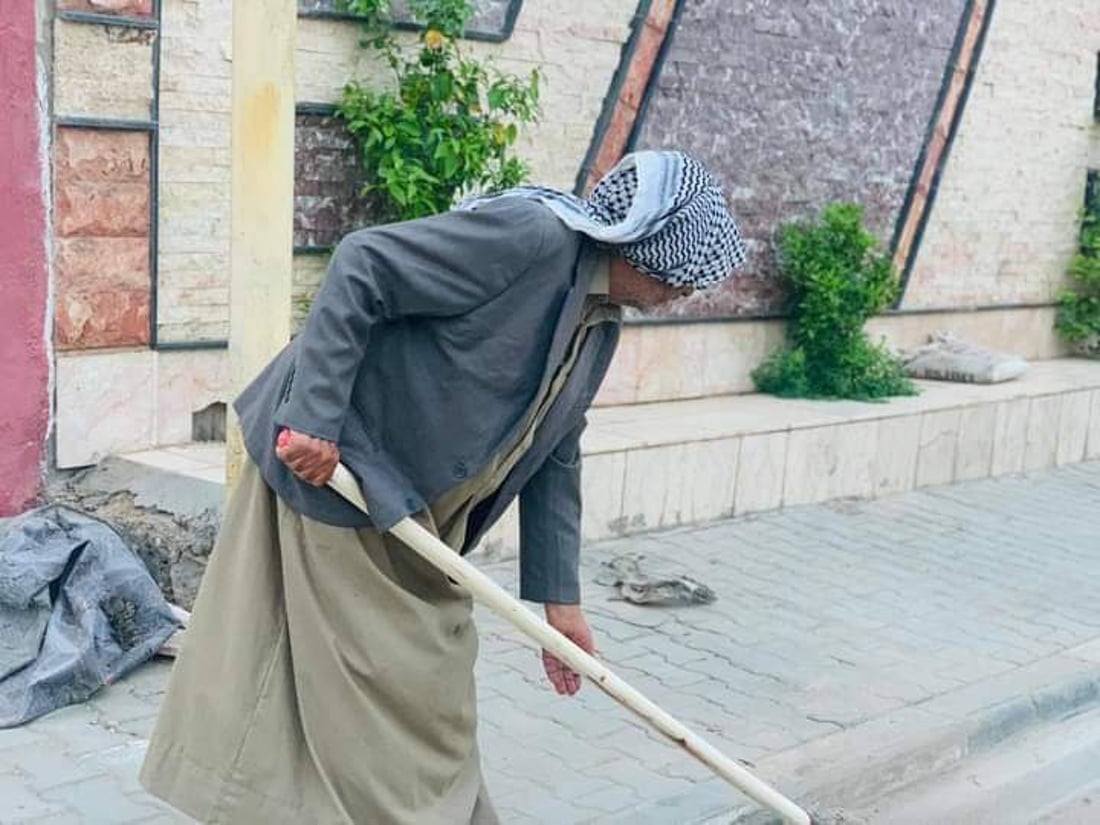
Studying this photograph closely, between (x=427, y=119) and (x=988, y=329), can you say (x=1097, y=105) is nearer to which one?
(x=988, y=329)

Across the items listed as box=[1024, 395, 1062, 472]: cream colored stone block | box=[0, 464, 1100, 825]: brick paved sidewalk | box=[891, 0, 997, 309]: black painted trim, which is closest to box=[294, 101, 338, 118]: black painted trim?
box=[0, 464, 1100, 825]: brick paved sidewalk

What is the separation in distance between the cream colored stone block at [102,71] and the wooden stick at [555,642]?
3078 millimetres

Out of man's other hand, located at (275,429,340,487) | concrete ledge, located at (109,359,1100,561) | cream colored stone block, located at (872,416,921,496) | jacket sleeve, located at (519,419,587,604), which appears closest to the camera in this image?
man's other hand, located at (275,429,340,487)

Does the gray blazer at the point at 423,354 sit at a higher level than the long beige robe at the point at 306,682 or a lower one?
higher

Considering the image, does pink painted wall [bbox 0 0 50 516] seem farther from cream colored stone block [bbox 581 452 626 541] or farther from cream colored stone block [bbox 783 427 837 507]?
cream colored stone block [bbox 783 427 837 507]

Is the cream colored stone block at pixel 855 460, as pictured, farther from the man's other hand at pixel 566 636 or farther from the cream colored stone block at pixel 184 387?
the man's other hand at pixel 566 636

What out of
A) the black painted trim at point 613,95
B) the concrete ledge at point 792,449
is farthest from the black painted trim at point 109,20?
the black painted trim at point 613,95

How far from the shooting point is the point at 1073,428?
962 cm

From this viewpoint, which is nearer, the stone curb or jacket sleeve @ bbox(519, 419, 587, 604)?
jacket sleeve @ bbox(519, 419, 587, 604)

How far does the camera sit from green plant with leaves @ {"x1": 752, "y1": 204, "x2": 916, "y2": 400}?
868 centimetres

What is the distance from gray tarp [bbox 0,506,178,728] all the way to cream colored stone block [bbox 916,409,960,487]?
4811mm

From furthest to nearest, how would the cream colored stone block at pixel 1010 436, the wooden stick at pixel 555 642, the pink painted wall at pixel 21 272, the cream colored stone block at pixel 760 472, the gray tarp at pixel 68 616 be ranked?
1. the cream colored stone block at pixel 1010 436
2. the cream colored stone block at pixel 760 472
3. the pink painted wall at pixel 21 272
4. the gray tarp at pixel 68 616
5. the wooden stick at pixel 555 642

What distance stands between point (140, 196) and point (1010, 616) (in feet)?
12.6

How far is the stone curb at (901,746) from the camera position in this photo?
166 inches
